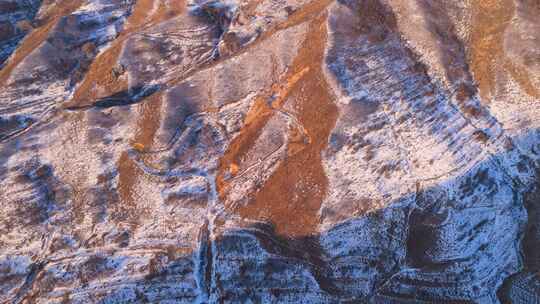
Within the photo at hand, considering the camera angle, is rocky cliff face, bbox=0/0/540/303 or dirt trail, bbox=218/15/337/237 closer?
rocky cliff face, bbox=0/0/540/303

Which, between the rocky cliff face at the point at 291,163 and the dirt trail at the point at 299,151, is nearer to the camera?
the rocky cliff face at the point at 291,163

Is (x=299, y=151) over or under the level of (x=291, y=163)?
over

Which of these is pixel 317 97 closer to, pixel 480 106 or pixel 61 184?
pixel 480 106

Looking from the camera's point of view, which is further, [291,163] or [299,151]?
[299,151]

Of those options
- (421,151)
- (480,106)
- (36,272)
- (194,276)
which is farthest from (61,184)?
(480,106)
